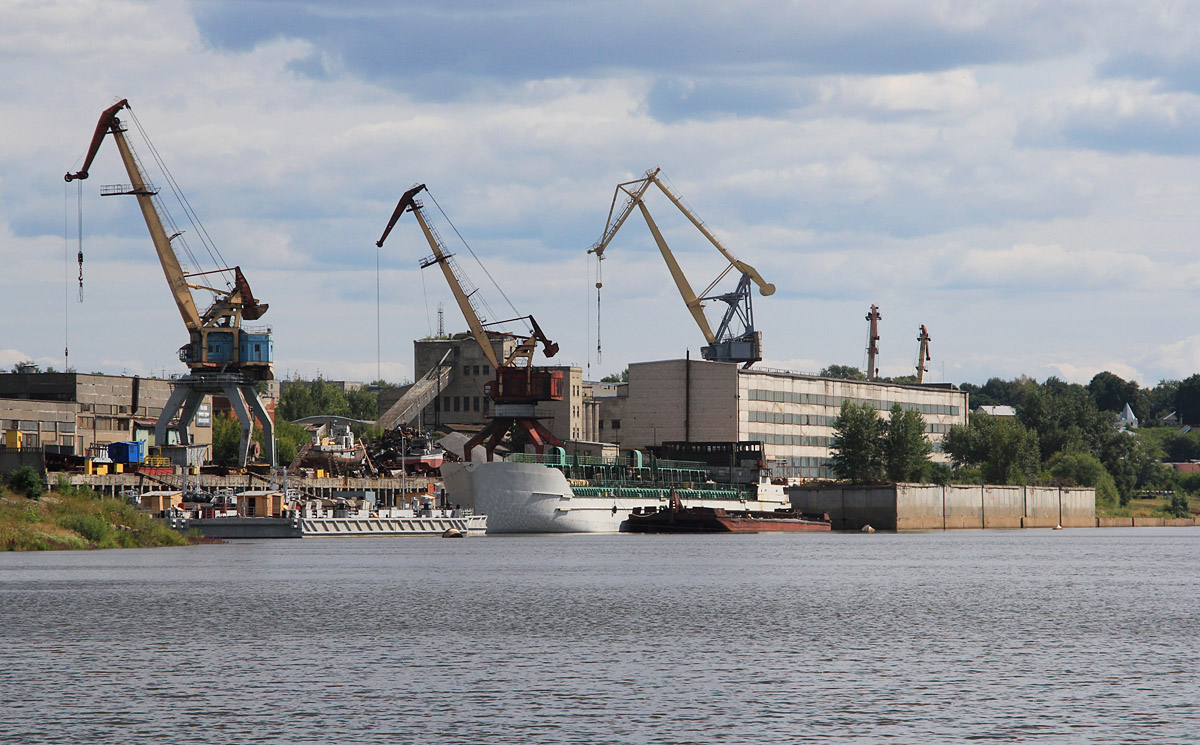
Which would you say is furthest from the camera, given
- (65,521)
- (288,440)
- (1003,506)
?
(1003,506)

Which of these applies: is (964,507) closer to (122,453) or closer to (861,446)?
(861,446)

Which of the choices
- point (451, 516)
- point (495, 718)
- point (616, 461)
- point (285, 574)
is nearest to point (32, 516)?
point (285, 574)

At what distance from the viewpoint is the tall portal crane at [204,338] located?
141 meters

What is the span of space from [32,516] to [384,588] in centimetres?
3636

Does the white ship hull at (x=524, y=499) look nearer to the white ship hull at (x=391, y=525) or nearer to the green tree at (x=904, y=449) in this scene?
the white ship hull at (x=391, y=525)

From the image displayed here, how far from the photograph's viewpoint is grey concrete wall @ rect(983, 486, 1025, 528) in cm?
19112

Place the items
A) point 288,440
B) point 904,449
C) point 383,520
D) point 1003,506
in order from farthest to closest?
point 904,449, point 1003,506, point 288,440, point 383,520

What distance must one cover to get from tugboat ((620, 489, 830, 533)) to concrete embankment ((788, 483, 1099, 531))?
1930 centimetres

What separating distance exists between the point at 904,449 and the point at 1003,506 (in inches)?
580

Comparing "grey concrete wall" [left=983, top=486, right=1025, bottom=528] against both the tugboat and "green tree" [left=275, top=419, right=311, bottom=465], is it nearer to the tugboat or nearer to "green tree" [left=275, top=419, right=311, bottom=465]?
the tugboat

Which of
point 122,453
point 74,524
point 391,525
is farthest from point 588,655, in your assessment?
point 122,453

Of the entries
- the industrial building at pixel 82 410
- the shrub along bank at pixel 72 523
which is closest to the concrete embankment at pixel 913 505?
the industrial building at pixel 82 410

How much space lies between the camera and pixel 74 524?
93.7 metres

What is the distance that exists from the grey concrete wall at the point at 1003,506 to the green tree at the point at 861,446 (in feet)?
46.3
